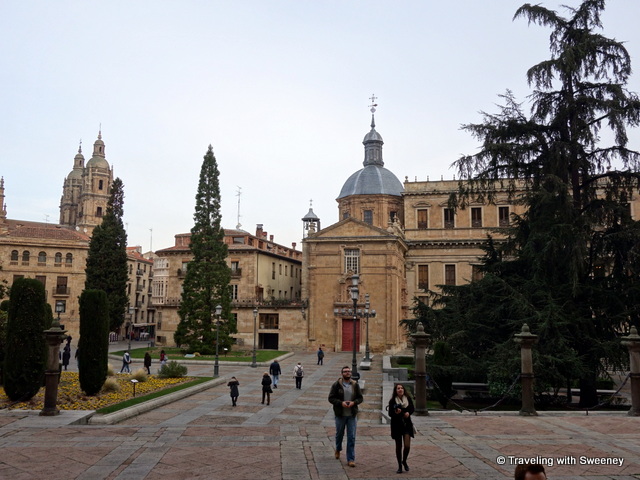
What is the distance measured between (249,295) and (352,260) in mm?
11012

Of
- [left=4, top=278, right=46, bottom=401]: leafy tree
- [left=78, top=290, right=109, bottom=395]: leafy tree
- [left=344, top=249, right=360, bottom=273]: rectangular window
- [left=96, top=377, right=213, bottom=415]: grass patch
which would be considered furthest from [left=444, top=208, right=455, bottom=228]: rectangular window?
[left=4, top=278, right=46, bottom=401]: leafy tree

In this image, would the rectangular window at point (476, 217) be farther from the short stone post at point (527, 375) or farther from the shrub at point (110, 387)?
the shrub at point (110, 387)

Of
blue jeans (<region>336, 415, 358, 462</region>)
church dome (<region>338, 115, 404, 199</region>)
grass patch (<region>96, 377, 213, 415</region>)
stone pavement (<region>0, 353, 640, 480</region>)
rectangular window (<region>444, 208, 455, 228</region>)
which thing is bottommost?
grass patch (<region>96, 377, 213, 415</region>)

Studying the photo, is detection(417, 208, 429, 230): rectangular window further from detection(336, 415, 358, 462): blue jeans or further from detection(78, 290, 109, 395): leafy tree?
detection(336, 415, 358, 462): blue jeans

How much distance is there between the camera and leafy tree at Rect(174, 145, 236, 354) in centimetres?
4203

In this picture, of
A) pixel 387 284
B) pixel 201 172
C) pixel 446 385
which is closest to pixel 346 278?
pixel 387 284

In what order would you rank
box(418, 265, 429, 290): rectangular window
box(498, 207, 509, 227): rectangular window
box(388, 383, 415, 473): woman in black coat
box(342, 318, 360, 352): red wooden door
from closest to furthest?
box(388, 383, 415, 473): woman in black coat, box(342, 318, 360, 352): red wooden door, box(498, 207, 509, 227): rectangular window, box(418, 265, 429, 290): rectangular window

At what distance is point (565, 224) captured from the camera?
1884cm

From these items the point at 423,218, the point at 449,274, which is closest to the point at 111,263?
the point at 423,218

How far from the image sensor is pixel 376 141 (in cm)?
5966

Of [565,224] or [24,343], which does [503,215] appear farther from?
[24,343]

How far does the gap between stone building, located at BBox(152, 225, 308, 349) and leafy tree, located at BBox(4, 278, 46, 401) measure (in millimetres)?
27735

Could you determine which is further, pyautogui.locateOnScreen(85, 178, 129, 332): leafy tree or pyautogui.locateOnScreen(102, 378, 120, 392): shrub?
pyautogui.locateOnScreen(85, 178, 129, 332): leafy tree

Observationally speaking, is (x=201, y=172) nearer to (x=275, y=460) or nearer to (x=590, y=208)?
(x=590, y=208)
